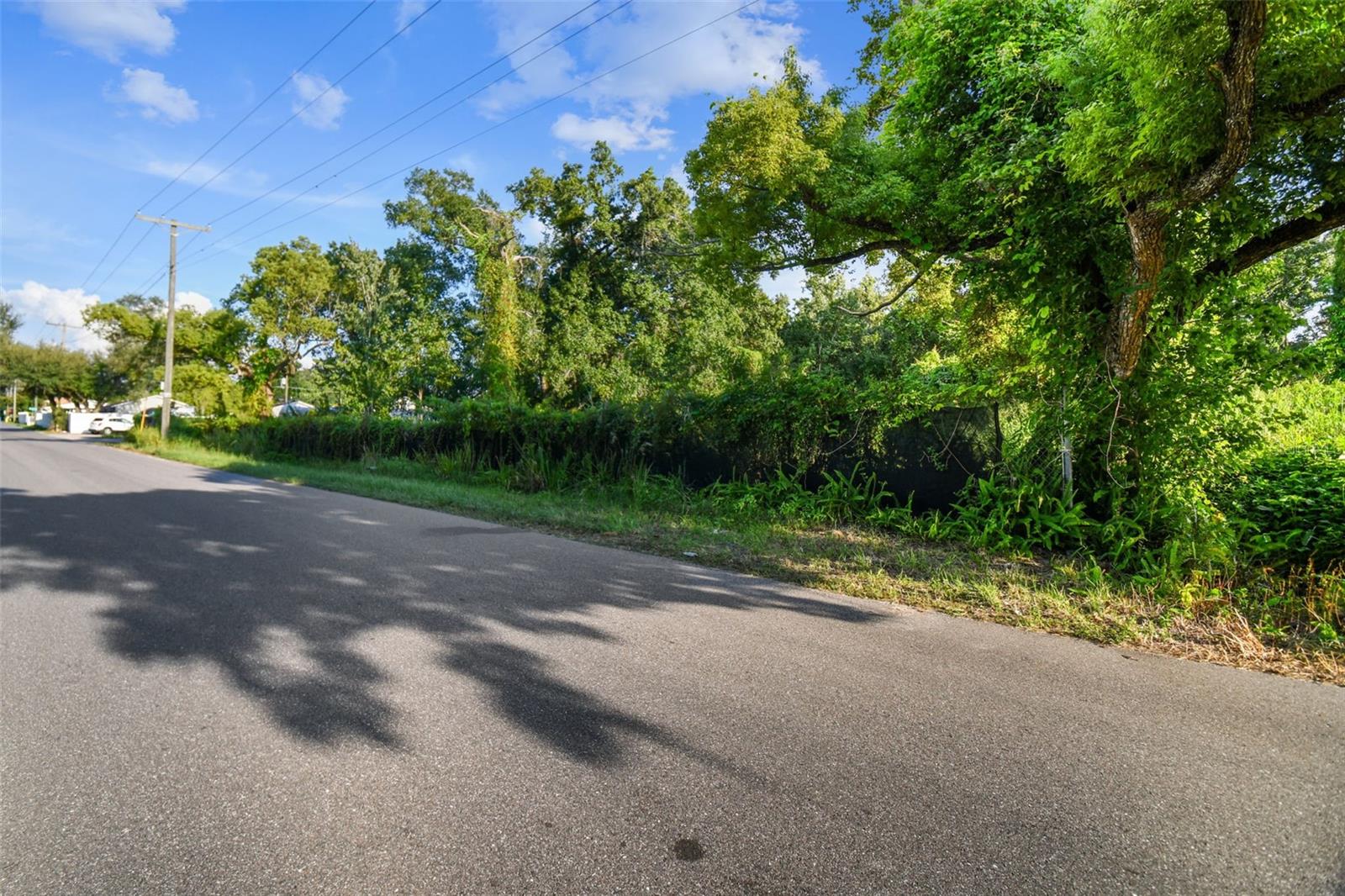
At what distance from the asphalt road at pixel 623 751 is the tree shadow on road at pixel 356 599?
28 millimetres

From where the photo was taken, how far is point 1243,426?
5555 millimetres

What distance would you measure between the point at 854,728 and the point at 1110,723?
1.13m

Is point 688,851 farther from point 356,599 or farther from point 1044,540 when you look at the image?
point 1044,540

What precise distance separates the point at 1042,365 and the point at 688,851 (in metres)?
6.00

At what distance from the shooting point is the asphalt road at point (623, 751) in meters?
1.99

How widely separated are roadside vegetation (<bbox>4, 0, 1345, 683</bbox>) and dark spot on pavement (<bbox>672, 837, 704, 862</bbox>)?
325cm

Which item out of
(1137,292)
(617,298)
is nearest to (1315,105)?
(1137,292)

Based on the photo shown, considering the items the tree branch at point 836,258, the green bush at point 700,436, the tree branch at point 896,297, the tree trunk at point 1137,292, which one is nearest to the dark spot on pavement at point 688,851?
the tree trunk at point 1137,292

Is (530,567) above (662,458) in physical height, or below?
below

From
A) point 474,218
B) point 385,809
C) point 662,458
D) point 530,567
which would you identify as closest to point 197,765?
point 385,809

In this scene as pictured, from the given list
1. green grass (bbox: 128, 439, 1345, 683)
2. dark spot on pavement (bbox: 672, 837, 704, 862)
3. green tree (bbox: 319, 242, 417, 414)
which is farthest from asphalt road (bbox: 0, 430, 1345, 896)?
green tree (bbox: 319, 242, 417, 414)

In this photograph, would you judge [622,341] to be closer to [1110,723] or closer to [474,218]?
[474,218]

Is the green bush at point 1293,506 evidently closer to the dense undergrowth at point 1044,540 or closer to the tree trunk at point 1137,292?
the dense undergrowth at point 1044,540

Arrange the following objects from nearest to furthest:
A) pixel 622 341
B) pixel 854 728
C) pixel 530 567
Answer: pixel 854 728 < pixel 530 567 < pixel 622 341
